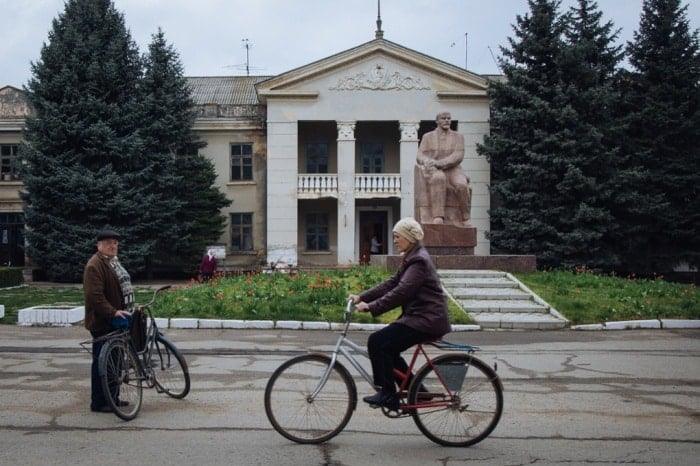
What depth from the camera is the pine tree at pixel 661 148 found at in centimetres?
3047

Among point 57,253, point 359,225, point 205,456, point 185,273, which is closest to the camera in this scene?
point 205,456

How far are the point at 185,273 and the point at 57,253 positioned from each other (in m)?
7.02

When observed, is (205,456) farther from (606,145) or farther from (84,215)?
(606,145)

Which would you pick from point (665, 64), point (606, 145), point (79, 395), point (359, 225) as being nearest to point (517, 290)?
point (79, 395)

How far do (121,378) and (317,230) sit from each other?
104ft

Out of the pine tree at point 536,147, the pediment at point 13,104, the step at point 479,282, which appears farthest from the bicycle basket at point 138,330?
the pediment at point 13,104

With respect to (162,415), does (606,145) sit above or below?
above

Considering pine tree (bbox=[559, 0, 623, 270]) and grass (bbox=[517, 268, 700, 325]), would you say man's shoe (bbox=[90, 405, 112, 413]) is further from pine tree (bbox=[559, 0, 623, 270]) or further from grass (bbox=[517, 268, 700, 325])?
pine tree (bbox=[559, 0, 623, 270])

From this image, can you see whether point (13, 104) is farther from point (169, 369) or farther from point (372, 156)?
point (169, 369)

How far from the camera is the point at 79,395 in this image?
7672 mm

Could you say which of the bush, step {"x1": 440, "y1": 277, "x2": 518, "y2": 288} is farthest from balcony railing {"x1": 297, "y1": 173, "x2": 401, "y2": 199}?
step {"x1": 440, "y1": 277, "x2": 518, "y2": 288}

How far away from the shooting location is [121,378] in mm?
6773

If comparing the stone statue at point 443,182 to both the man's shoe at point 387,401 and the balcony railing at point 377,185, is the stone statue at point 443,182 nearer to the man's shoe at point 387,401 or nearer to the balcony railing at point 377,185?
the man's shoe at point 387,401

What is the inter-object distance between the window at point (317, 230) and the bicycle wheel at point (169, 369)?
101ft
